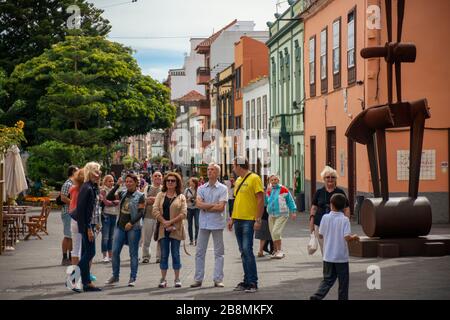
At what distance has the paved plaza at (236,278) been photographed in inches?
531

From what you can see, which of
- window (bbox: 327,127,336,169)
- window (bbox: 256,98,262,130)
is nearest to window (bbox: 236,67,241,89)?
window (bbox: 256,98,262,130)

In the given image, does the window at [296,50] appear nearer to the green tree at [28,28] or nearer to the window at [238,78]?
the green tree at [28,28]

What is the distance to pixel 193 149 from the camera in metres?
98.3

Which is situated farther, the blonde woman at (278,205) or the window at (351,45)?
the window at (351,45)

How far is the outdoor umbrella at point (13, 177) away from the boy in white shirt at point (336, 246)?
13557mm

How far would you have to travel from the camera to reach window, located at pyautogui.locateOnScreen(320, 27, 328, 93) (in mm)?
38134

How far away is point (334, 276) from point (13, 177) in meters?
14.1

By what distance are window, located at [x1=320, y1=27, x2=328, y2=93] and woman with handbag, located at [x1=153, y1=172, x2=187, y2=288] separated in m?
23.7

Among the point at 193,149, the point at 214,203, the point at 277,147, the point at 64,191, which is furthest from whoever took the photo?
the point at 193,149

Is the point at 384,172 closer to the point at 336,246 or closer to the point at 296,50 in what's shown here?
the point at 336,246

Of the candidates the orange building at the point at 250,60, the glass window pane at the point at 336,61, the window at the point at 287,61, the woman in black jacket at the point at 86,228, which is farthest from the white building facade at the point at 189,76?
the woman in black jacket at the point at 86,228

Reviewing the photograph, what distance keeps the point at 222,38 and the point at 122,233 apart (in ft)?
248
